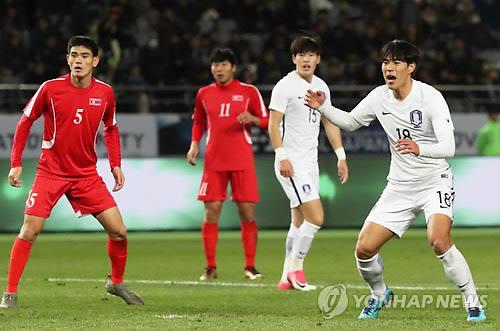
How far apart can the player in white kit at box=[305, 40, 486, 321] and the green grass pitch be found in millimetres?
317

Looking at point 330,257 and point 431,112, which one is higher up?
point 431,112

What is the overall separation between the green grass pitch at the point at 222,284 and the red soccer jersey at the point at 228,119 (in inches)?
47.4

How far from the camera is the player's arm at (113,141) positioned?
10.1 metres

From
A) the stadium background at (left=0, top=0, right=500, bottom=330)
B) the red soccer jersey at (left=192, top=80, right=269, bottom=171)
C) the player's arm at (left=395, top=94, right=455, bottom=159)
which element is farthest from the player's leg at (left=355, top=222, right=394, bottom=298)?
the red soccer jersey at (left=192, top=80, right=269, bottom=171)

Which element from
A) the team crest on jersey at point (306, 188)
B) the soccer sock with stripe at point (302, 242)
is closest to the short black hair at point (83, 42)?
the team crest on jersey at point (306, 188)

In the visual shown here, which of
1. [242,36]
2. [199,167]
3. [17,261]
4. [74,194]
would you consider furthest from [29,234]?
[242,36]

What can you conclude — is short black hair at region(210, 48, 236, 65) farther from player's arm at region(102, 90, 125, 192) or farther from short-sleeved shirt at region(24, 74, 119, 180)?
short-sleeved shirt at region(24, 74, 119, 180)

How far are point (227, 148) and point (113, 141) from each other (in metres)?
2.78

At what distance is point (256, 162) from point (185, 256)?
13.2 feet

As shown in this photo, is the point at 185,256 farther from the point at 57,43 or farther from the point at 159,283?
the point at 57,43

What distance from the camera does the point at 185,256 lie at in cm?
1504

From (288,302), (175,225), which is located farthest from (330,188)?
(288,302)

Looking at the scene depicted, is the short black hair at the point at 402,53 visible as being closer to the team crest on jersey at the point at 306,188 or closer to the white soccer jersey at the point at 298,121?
the white soccer jersey at the point at 298,121

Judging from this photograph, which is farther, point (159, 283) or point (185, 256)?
point (185, 256)
